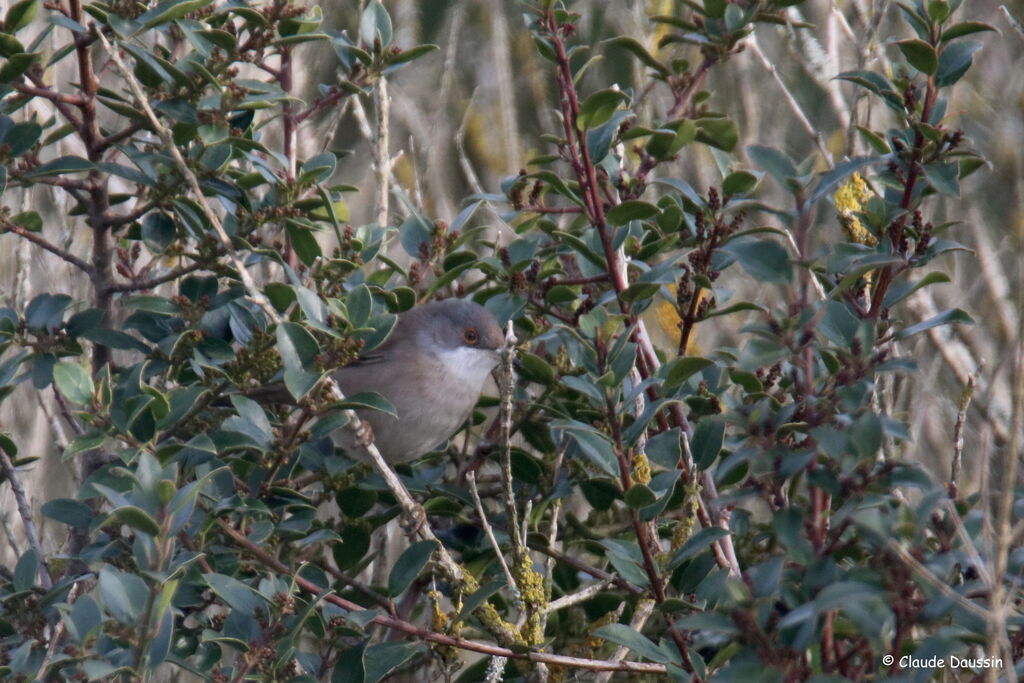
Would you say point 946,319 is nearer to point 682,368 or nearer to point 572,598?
point 682,368

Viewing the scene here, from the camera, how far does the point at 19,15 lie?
2684mm

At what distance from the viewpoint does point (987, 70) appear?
628 cm

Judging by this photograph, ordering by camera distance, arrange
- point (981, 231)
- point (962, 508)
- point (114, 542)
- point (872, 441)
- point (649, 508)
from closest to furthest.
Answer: point (872, 441) < point (962, 508) < point (649, 508) < point (114, 542) < point (981, 231)

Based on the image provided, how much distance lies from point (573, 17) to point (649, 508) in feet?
4.16

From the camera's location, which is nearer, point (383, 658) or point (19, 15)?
point (383, 658)

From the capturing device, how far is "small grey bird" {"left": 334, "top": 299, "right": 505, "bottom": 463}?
3.90 m

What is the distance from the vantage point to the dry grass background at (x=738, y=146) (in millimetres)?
4328

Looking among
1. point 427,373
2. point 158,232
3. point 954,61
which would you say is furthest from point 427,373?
point 954,61

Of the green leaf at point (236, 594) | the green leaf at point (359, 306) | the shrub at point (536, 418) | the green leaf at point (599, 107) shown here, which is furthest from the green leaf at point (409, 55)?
the green leaf at point (236, 594)

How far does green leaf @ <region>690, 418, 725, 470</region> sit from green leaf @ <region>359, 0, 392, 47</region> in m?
1.58

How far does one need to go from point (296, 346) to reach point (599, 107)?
3.05 feet

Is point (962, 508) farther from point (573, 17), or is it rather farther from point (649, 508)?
point (573, 17)

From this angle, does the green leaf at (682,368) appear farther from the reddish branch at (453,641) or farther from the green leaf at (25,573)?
the green leaf at (25,573)

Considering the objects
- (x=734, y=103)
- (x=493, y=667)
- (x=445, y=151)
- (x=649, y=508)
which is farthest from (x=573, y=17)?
(x=445, y=151)
